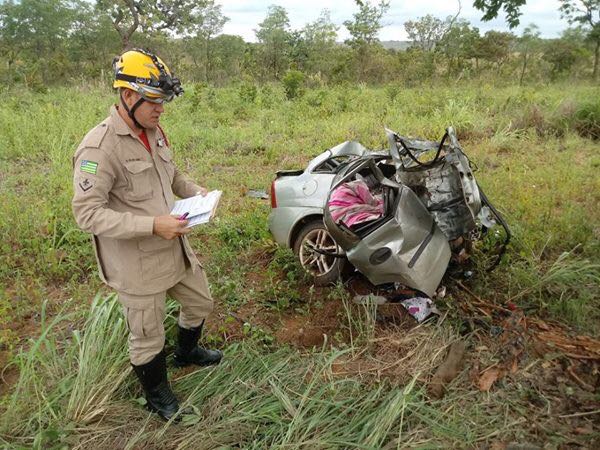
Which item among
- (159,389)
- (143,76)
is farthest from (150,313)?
(143,76)

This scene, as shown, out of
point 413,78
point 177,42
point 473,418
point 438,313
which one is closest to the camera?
point 473,418

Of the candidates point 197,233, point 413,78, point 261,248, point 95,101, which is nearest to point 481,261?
point 261,248

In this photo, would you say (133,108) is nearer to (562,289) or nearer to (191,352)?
(191,352)

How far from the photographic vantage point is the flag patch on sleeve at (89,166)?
6.58 feet

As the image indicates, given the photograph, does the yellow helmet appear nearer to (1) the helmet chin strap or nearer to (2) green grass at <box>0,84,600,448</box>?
(1) the helmet chin strap

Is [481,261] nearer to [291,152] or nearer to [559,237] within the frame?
[559,237]

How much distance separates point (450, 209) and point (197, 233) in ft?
9.13

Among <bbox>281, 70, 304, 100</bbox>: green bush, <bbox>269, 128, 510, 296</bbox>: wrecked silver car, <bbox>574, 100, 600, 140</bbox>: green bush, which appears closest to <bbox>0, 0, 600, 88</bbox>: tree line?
<bbox>281, 70, 304, 100</bbox>: green bush

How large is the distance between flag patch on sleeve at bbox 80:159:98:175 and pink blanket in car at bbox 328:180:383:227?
1.78 m

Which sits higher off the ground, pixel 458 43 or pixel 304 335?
pixel 458 43

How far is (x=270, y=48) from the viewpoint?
70.4ft

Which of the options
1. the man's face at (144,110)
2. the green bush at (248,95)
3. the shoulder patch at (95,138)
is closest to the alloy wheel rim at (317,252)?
the man's face at (144,110)

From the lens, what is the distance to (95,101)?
402 inches

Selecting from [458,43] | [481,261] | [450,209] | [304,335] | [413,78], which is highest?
[458,43]
